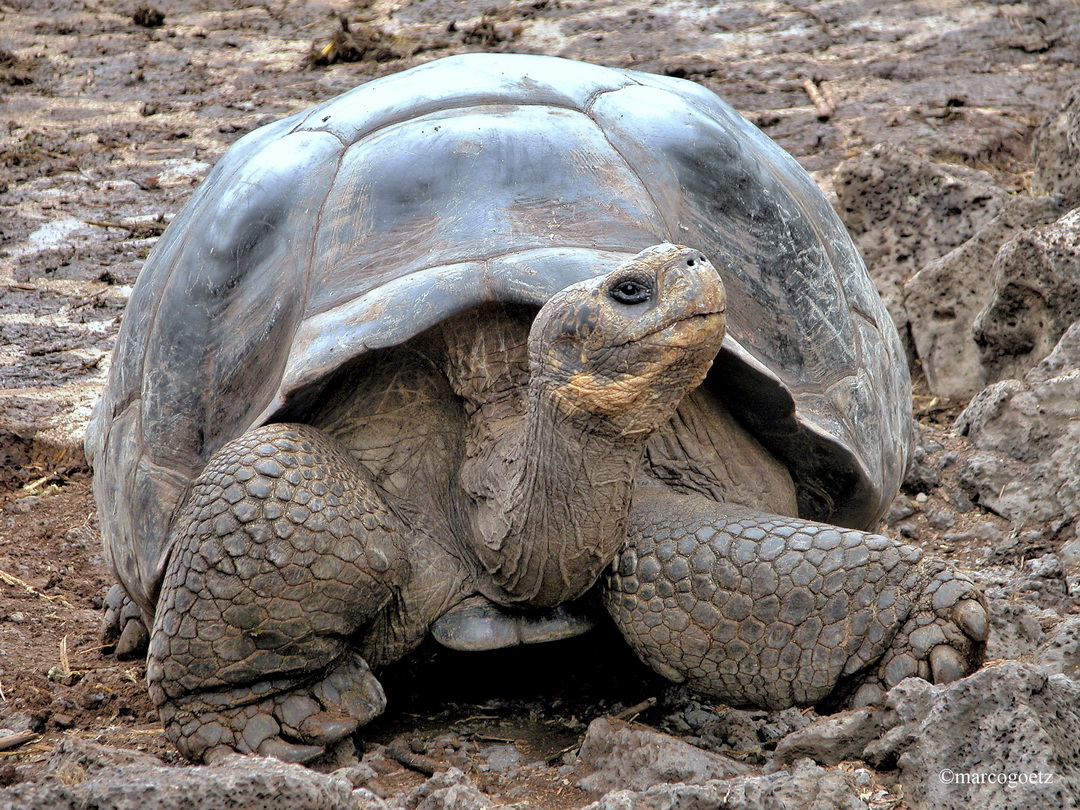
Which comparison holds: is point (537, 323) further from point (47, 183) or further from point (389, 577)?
point (47, 183)

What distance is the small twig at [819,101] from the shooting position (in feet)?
26.2

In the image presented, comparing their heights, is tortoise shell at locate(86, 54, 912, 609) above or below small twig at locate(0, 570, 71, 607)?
above

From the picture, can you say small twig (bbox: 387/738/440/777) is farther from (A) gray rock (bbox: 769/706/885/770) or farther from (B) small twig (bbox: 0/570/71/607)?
(B) small twig (bbox: 0/570/71/607)

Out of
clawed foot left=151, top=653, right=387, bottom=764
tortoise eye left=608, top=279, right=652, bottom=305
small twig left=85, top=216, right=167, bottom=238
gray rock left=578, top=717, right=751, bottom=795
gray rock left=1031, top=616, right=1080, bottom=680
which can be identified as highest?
tortoise eye left=608, top=279, right=652, bottom=305

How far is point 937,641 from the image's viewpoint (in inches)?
102

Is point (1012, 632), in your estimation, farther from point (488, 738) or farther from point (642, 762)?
point (488, 738)

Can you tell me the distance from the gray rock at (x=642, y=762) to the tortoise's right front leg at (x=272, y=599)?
0.53 m

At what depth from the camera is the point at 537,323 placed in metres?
2.55

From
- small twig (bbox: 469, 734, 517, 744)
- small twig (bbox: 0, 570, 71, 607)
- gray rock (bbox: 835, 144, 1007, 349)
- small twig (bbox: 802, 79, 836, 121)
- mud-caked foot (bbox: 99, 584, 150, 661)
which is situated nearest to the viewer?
small twig (bbox: 469, 734, 517, 744)

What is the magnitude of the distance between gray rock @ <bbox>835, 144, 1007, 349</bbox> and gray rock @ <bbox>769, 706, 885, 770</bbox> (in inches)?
131

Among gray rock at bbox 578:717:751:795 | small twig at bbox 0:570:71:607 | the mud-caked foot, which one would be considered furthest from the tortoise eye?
small twig at bbox 0:570:71:607

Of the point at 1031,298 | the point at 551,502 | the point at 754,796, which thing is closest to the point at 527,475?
the point at 551,502

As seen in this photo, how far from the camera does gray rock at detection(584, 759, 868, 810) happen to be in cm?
195

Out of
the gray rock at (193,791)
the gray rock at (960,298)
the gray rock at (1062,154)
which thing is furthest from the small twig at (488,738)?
the gray rock at (1062,154)
